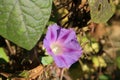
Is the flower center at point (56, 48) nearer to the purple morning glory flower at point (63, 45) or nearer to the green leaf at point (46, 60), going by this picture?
the purple morning glory flower at point (63, 45)

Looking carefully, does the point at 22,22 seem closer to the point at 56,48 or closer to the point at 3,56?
the point at 56,48

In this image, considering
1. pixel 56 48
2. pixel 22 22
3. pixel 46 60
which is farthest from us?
pixel 56 48

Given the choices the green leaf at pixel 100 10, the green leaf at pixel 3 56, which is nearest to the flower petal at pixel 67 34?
the green leaf at pixel 100 10

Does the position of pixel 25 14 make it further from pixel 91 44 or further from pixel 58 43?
pixel 91 44

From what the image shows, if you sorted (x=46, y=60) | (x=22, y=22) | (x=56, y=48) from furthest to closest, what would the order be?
(x=56, y=48)
(x=46, y=60)
(x=22, y=22)

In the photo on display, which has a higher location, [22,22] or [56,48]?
[22,22]

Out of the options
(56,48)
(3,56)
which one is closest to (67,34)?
(56,48)
